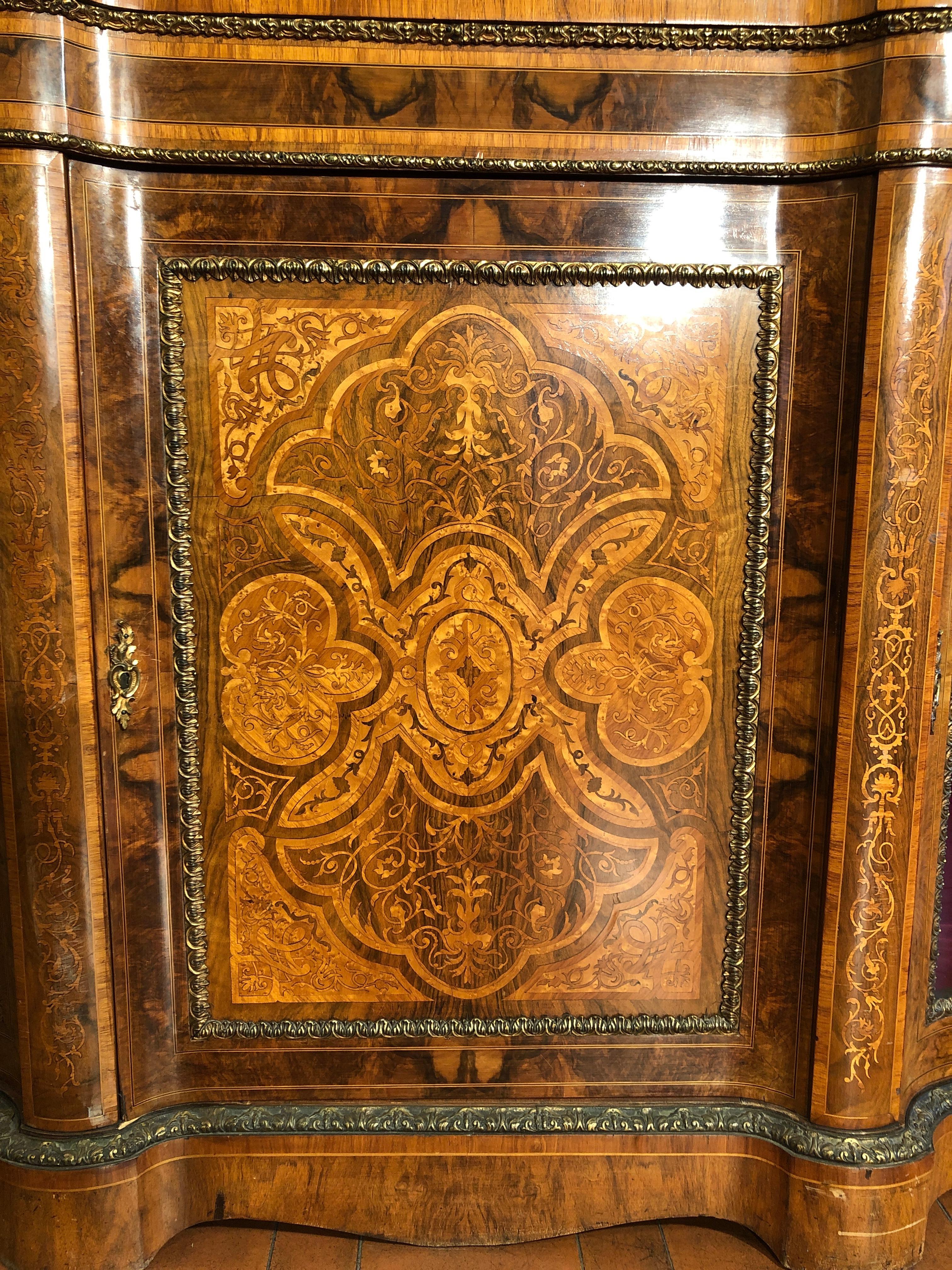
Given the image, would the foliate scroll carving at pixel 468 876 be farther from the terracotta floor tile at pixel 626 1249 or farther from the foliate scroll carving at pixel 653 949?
the terracotta floor tile at pixel 626 1249

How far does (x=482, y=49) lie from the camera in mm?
1396

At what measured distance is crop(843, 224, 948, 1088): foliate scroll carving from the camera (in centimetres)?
141

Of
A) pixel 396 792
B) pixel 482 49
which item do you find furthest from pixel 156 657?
pixel 482 49

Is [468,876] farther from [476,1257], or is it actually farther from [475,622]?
[476,1257]

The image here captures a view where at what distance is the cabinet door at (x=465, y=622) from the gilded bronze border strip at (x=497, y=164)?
28mm

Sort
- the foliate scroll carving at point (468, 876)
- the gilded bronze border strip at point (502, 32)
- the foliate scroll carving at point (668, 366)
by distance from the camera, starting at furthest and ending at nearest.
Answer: the foliate scroll carving at point (468, 876), the foliate scroll carving at point (668, 366), the gilded bronze border strip at point (502, 32)

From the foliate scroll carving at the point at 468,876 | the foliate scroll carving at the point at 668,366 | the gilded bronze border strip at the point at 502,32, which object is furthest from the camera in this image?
the foliate scroll carving at the point at 468,876

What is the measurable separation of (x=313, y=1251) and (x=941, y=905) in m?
1.24

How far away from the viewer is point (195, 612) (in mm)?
1536

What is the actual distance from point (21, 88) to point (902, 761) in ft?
5.31

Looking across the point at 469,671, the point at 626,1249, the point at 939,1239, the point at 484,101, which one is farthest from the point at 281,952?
the point at 484,101

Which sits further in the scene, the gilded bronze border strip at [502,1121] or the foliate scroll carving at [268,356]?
the gilded bronze border strip at [502,1121]

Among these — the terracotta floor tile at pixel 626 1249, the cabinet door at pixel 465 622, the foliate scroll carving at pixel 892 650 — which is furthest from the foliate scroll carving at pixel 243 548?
the terracotta floor tile at pixel 626 1249

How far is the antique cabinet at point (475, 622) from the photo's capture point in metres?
1.40
